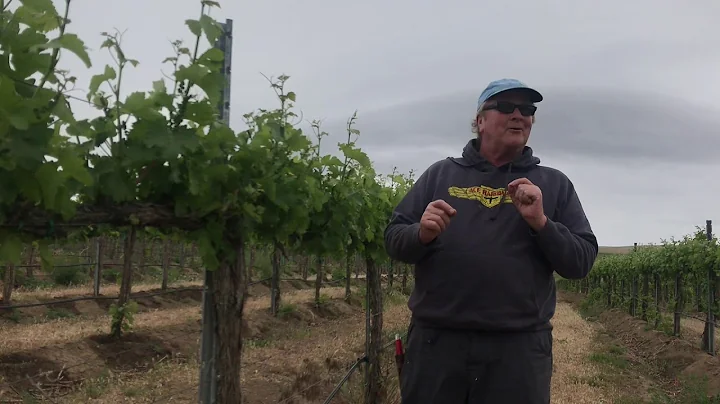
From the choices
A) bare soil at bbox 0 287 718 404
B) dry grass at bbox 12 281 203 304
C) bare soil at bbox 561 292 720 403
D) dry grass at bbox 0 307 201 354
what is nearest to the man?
bare soil at bbox 0 287 718 404

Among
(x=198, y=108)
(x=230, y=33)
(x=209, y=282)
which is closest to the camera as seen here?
(x=198, y=108)

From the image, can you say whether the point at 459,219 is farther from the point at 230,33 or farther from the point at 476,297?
the point at 230,33

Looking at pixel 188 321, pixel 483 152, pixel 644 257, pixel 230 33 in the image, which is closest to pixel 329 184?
A: pixel 230 33

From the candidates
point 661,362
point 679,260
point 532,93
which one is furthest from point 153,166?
point 679,260

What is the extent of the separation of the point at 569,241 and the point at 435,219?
18.7 inches

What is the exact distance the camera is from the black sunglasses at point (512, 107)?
7.45ft

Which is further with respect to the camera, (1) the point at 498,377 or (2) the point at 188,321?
(2) the point at 188,321

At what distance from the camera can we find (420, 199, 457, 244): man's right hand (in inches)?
80.2

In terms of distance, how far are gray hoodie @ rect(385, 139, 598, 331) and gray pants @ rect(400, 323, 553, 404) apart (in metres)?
0.05

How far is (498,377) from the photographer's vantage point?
216 centimetres

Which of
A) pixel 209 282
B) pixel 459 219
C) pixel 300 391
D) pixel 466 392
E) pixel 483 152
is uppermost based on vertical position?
pixel 483 152

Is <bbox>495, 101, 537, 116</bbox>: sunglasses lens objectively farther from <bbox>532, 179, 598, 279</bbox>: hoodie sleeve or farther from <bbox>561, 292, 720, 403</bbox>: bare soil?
<bbox>561, 292, 720, 403</bbox>: bare soil

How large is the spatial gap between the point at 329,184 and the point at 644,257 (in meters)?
15.6

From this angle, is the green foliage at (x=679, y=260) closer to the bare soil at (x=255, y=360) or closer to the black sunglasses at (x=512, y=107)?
the bare soil at (x=255, y=360)
